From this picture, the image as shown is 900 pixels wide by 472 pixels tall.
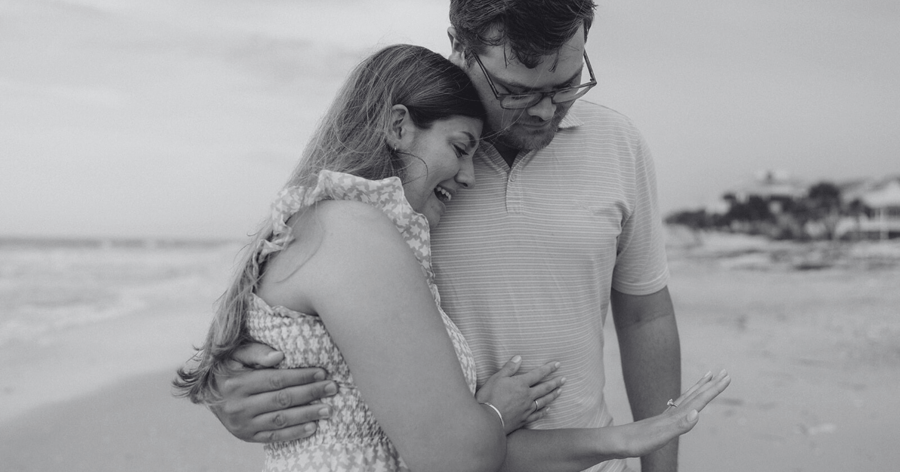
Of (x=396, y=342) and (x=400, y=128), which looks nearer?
(x=396, y=342)

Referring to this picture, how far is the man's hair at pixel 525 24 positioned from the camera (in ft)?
5.75

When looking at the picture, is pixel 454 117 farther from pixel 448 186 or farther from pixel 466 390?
pixel 466 390

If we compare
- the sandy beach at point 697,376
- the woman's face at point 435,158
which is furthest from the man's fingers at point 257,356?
the sandy beach at point 697,376

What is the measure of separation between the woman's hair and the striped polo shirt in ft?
0.95

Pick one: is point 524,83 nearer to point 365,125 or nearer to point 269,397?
point 365,125

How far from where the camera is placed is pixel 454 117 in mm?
1709

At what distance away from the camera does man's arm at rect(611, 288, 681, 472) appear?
228 cm

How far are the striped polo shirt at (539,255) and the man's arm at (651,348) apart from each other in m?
0.27

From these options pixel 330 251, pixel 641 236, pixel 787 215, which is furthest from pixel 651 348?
pixel 787 215

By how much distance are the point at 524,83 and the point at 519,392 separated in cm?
78

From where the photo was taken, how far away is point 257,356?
1599 mm

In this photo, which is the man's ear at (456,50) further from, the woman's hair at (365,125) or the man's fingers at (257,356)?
the man's fingers at (257,356)

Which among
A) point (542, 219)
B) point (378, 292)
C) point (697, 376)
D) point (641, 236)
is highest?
point (378, 292)

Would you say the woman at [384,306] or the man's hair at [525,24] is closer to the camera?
the woman at [384,306]
